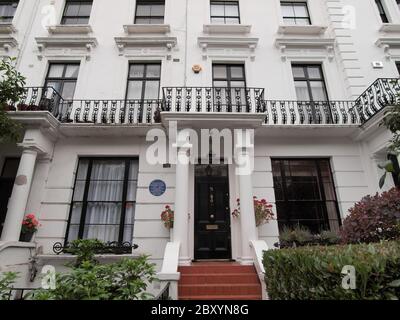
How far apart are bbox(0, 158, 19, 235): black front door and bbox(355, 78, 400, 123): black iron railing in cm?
1160

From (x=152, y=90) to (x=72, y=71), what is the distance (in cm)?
333

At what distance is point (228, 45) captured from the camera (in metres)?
10.0

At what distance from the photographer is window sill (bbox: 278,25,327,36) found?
1009 cm

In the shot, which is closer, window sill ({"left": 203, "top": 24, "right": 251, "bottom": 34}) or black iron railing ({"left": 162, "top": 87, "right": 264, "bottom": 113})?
black iron railing ({"left": 162, "top": 87, "right": 264, "bottom": 113})

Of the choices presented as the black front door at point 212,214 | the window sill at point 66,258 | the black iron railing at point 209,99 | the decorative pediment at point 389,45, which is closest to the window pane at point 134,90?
the black iron railing at point 209,99

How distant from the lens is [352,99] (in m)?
8.81

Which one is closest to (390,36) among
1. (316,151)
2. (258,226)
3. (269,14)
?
(269,14)

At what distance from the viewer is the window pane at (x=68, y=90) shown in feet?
30.6

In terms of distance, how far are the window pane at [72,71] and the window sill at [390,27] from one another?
40.6 feet

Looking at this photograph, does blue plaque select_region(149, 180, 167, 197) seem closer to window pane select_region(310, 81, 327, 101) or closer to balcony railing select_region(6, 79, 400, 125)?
balcony railing select_region(6, 79, 400, 125)

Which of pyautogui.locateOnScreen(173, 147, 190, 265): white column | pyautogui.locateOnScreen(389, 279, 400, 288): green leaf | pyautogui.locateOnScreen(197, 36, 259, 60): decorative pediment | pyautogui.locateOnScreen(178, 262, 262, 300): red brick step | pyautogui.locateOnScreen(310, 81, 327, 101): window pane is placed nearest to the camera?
pyautogui.locateOnScreen(389, 279, 400, 288): green leaf

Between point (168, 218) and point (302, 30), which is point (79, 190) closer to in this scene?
point (168, 218)

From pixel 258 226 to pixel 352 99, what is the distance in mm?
5701

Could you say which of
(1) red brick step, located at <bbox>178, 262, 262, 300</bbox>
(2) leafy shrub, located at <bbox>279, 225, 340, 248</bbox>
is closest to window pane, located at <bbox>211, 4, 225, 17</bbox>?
(2) leafy shrub, located at <bbox>279, 225, 340, 248</bbox>
